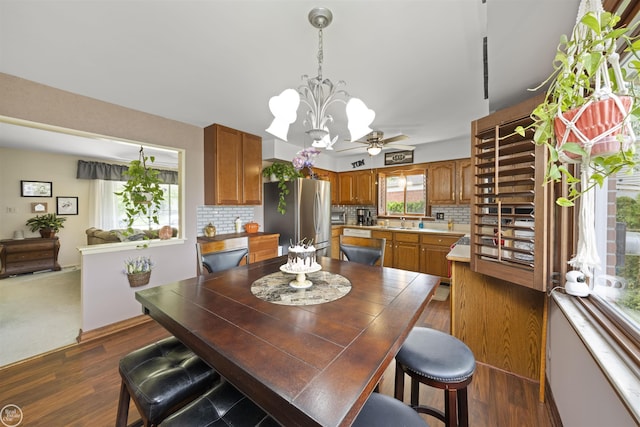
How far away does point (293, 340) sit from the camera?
2.95ft

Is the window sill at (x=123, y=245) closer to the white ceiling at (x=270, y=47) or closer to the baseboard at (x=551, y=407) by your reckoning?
the white ceiling at (x=270, y=47)

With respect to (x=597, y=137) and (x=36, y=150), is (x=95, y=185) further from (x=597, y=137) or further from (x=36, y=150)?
(x=597, y=137)

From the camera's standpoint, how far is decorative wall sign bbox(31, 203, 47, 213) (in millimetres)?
4973

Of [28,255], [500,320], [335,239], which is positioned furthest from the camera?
[335,239]

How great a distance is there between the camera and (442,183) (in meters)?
4.30

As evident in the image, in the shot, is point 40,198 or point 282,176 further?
point 40,198

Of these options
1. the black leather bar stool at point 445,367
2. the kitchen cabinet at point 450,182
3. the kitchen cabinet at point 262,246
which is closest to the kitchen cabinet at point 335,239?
the kitchen cabinet at point 262,246

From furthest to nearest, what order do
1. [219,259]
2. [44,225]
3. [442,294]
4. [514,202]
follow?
1. [44,225]
2. [442,294]
3. [219,259]
4. [514,202]

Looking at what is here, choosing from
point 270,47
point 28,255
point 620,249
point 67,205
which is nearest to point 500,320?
point 620,249

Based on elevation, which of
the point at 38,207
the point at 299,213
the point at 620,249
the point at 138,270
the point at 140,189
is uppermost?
the point at 140,189

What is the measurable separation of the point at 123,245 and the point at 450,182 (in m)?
4.77

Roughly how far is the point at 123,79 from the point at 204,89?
0.64m

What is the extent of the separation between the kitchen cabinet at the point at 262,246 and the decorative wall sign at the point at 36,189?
4955 millimetres

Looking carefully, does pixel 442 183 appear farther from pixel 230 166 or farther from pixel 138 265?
pixel 138 265
